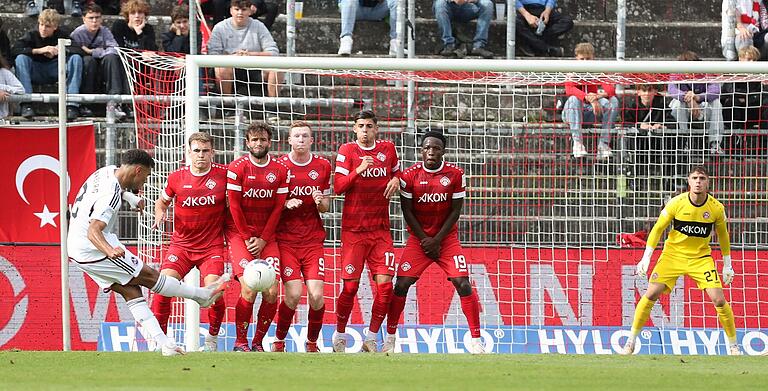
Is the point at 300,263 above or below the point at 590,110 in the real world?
below

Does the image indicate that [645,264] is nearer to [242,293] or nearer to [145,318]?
[242,293]

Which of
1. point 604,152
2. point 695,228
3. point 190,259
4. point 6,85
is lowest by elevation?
point 190,259

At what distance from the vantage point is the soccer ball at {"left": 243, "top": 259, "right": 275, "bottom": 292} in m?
12.2

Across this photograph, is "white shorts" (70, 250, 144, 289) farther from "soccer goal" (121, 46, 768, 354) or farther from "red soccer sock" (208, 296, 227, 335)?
"soccer goal" (121, 46, 768, 354)

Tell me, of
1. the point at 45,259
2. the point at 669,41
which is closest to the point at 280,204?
the point at 45,259

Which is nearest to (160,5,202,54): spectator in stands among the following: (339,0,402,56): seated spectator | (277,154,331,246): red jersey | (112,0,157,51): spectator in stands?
(112,0,157,51): spectator in stands

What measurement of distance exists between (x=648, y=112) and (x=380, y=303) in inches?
180

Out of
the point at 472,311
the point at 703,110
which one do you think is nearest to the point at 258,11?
the point at 703,110

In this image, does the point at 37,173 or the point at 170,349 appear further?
the point at 37,173

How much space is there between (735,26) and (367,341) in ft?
26.4

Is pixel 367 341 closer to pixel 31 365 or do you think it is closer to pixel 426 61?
pixel 426 61

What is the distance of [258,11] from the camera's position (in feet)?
60.7

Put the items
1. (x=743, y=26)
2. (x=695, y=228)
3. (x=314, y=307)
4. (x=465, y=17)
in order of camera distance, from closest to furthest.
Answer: (x=314, y=307)
(x=695, y=228)
(x=743, y=26)
(x=465, y=17)

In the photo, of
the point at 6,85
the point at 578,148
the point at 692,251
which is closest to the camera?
the point at 692,251
